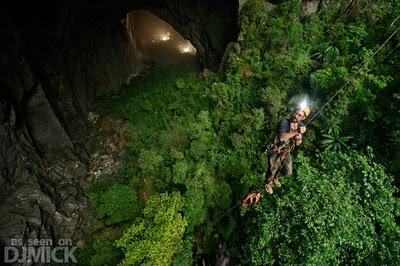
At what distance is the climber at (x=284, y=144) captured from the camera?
604 cm

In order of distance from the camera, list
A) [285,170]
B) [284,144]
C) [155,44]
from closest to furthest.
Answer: [284,144], [285,170], [155,44]

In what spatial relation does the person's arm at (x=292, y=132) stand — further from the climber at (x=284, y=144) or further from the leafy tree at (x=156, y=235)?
the leafy tree at (x=156, y=235)

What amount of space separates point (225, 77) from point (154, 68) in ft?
19.7

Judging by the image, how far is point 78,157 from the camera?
12609 mm

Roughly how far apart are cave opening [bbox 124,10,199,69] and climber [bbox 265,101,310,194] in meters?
13.6

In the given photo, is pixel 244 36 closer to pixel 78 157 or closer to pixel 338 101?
pixel 338 101

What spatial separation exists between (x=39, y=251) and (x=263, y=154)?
31.3ft

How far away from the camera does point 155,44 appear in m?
23.3

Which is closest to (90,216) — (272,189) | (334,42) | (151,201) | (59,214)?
(59,214)

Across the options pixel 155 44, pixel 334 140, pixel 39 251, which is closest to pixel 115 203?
pixel 39 251

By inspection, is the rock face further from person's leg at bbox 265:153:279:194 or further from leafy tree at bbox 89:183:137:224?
person's leg at bbox 265:153:279:194

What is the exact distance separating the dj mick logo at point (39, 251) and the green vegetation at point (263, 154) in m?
0.75

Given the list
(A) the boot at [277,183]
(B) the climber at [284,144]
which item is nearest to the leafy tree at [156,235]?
(B) the climber at [284,144]

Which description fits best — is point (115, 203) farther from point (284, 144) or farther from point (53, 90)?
point (284, 144)
